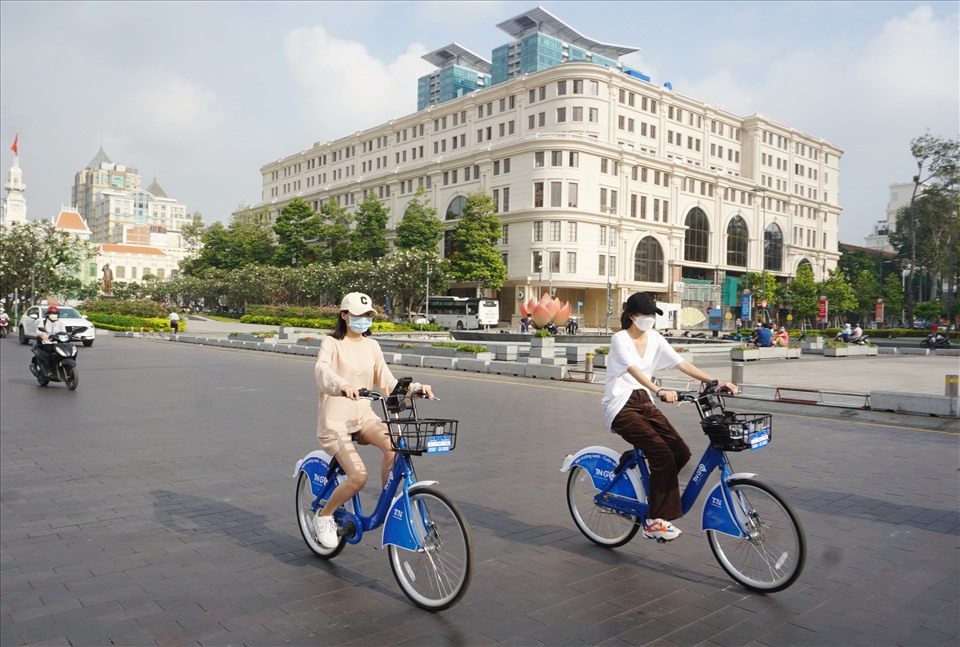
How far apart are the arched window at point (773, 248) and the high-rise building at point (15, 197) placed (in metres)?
129

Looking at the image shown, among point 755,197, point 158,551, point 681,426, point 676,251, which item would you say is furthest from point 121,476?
point 755,197

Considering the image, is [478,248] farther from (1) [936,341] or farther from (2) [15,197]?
(2) [15,197]

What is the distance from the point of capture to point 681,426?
1073 cm

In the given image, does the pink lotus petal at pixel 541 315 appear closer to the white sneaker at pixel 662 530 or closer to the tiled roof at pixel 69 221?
the white sneaker at pixel 662 530

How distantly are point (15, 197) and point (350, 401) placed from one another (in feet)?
514

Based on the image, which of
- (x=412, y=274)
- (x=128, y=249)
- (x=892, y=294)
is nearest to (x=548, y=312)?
(x=412, y=274)

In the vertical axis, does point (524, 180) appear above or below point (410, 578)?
above

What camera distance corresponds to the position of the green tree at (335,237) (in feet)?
226

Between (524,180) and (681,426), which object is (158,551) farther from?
(524,180)

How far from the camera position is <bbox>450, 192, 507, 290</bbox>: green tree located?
5903 cm

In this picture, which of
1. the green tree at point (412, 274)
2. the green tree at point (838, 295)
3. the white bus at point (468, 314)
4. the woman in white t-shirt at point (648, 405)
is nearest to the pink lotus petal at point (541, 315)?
the white bus at point (468, 314)

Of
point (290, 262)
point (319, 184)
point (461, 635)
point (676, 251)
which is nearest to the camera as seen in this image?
point (461, 635)

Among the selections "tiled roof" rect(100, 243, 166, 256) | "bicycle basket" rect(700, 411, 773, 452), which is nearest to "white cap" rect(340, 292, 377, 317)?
"bicycle basket" rect(700, 411, 773, 452)

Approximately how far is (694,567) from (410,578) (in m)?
2.00
